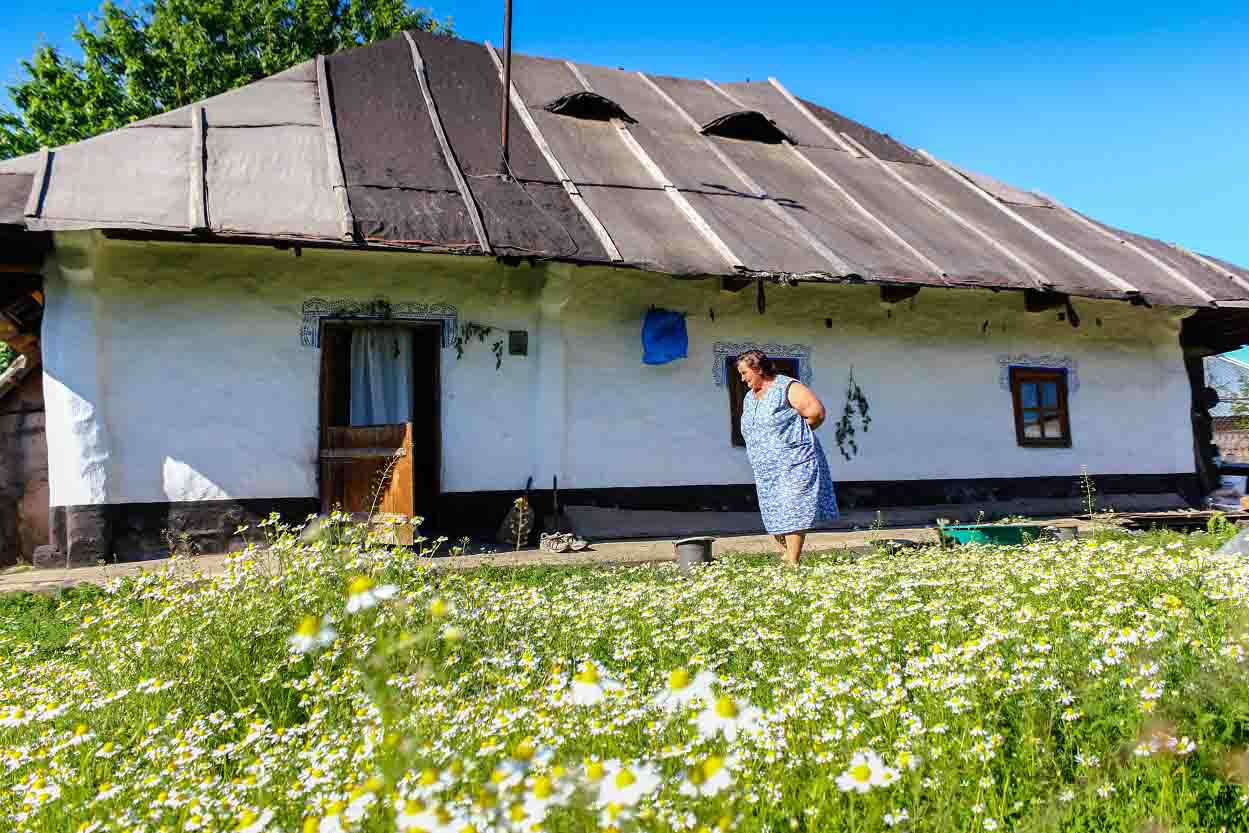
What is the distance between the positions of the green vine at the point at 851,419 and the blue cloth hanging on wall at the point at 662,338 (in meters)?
2.10

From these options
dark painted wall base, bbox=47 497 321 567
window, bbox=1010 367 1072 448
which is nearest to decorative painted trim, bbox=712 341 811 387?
window, bbox=1010 367 1072 448

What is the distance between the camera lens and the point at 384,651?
1297 mm

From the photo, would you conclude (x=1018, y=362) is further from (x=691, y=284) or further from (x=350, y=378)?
(x=350, y=378)

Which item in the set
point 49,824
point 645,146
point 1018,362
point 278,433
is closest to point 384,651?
point 49,824

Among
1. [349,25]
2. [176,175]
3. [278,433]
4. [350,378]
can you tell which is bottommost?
[278,433]

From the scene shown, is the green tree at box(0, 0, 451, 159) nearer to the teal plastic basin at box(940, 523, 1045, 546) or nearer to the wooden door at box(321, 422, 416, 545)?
the wooden door at box(321, 422, 416, 545)

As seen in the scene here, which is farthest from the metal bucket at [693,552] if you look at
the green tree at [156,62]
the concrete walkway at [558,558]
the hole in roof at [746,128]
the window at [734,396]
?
the green tree at [156,62]

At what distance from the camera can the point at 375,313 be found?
8.05 metres

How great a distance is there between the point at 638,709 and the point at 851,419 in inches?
308

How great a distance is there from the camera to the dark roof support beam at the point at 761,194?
8.59 meters

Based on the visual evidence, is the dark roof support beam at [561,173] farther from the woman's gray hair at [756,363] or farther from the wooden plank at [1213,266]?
the wooden plank at [1213,266]

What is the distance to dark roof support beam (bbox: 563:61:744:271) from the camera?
824 cm

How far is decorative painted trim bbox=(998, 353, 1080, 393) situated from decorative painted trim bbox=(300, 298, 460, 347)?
6.52 metres

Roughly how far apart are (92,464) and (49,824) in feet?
19.6
